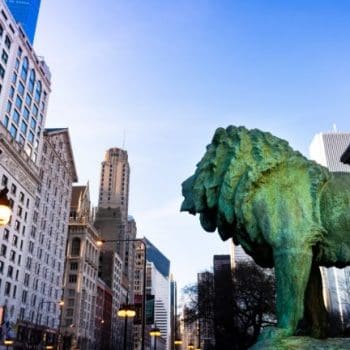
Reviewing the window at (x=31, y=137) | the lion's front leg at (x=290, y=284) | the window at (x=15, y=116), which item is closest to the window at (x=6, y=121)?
the window at (x=15, y=116)

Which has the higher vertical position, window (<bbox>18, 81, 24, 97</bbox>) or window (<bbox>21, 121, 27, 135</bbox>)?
window (<bbox>18, 81, 24, 97</bbox>)

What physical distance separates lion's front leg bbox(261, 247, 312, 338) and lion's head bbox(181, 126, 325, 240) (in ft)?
2.59

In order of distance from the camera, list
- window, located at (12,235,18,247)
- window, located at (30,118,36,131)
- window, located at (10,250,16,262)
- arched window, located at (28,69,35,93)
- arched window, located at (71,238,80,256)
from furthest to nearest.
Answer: arched window, located at (71,238,80,256) → window, located at (30,118,36,131) → arched window, located at (28,69,35,93) → window, located at (12,235,18,247) → window, located at (10,250,16,262)

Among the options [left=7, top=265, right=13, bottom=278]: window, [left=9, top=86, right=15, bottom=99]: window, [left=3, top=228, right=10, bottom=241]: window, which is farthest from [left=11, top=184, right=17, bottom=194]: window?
[left=9, top=86, right=15, bottom=99]: window

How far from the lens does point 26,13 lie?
8525 centimetres

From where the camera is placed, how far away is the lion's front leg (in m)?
5.01

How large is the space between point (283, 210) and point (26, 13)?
9124 cm

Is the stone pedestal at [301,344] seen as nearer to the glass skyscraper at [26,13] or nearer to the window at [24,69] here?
A: the window at [24,69]

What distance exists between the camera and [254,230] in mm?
5676

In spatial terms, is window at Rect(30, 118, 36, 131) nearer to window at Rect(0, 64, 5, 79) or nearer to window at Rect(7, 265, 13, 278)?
window at Rect(0, 64, 5, 79)

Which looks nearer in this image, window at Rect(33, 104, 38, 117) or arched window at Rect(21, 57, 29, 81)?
arched window at Rect(21, 57, 29, 81)

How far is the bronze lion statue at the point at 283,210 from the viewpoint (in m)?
5.25

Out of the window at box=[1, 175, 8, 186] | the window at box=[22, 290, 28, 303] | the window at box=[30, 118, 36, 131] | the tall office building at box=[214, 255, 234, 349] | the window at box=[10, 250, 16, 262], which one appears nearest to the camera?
the tall office building at box=[214, 255, 234, 349]

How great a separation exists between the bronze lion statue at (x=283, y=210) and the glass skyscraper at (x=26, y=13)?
87.0 meters
